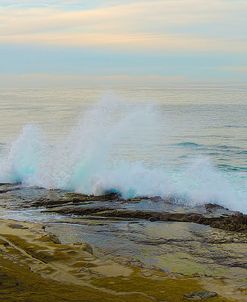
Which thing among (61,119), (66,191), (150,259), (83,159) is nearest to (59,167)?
(83,159)

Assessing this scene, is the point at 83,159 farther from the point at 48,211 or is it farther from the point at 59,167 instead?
the point at 48,211

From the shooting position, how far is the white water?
21.5 m

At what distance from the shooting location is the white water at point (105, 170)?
21531 millimetres

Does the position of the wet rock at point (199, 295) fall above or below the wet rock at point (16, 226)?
below

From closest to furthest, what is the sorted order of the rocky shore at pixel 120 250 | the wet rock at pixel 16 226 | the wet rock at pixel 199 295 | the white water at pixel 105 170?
the wet rock at pixel 199 295
the rocky shore at pixel 120 250
the wet rock at pixel 16 226
the white water at pixel 105 170

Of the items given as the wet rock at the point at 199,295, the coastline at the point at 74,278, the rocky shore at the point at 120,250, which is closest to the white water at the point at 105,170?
the rocky shore at the point at 120,250

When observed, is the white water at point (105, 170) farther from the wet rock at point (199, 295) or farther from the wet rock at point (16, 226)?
the wet rock at point (199, 295)

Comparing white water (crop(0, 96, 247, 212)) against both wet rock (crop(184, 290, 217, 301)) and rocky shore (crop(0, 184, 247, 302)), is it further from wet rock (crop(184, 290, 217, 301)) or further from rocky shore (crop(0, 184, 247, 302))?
wet rock (crop(184, 290, 217, 301))

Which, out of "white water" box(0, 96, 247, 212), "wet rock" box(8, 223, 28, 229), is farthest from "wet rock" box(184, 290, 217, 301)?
"white water" box(0, 96, 247, 212)

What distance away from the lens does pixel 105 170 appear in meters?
25.1

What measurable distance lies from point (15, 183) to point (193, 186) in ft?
32.4

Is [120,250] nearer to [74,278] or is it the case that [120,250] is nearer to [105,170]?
[74,278]

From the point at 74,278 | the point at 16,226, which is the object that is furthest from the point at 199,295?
the point at 16,226

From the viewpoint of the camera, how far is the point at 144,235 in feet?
50.0
